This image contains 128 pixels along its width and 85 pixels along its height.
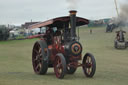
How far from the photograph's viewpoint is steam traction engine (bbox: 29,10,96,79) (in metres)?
8.07

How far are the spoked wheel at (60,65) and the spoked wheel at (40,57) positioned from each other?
0.82 m

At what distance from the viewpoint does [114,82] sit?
23.8 feet

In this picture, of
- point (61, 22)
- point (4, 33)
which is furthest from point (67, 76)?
point (4, 33)

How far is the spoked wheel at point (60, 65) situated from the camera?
25.0 ft

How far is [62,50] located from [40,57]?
Answer: 1367 mm

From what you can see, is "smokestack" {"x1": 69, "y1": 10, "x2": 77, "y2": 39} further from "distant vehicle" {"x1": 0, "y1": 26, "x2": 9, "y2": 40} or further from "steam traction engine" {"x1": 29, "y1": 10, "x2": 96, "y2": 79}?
"distant vehicle" {"x1": 0, "y1": 26, "x2": 9, "y2": 40}

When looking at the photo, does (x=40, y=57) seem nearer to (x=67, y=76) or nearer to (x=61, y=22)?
(x=67, y=76)

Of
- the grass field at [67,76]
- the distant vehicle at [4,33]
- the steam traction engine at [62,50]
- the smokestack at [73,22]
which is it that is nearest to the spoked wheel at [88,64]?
the steam traction engine at [62,50]

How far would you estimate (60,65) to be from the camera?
26.2ft

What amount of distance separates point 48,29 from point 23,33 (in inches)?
1735

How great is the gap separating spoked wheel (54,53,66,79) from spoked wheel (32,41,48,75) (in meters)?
0.82

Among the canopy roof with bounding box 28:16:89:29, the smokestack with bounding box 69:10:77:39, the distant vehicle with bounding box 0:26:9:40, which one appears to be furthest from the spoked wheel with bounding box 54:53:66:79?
the distant vehicle with bounding box 0:26:9:40

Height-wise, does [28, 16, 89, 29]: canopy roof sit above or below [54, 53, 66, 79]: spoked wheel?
above

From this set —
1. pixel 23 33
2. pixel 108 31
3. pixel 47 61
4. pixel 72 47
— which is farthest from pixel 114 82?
pixel 23 33
